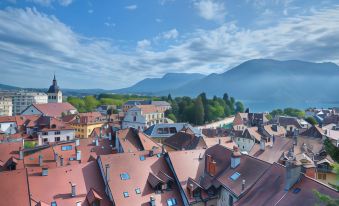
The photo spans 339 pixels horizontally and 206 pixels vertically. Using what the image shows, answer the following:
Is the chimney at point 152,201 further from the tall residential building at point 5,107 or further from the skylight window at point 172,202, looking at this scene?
the tall residential building at point 5,107

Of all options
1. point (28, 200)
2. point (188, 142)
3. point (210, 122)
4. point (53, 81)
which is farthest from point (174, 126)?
point (53, 81)

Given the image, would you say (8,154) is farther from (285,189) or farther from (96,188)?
(285,189)

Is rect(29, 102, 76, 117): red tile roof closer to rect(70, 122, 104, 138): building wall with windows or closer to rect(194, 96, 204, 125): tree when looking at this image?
rect(70, 122, 104, 138): building wall with windows

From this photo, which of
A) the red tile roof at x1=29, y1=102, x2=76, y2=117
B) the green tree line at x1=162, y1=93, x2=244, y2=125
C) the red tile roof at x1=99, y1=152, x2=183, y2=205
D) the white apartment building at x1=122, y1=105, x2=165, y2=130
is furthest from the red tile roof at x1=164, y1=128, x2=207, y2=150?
the green tree line at x1=162, y1=93, x2=244, y2=125

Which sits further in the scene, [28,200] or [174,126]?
[174,126]

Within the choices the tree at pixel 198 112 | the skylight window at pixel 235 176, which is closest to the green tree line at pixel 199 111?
the tree at pixel 198 112

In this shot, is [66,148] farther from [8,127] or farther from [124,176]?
[8,127]
